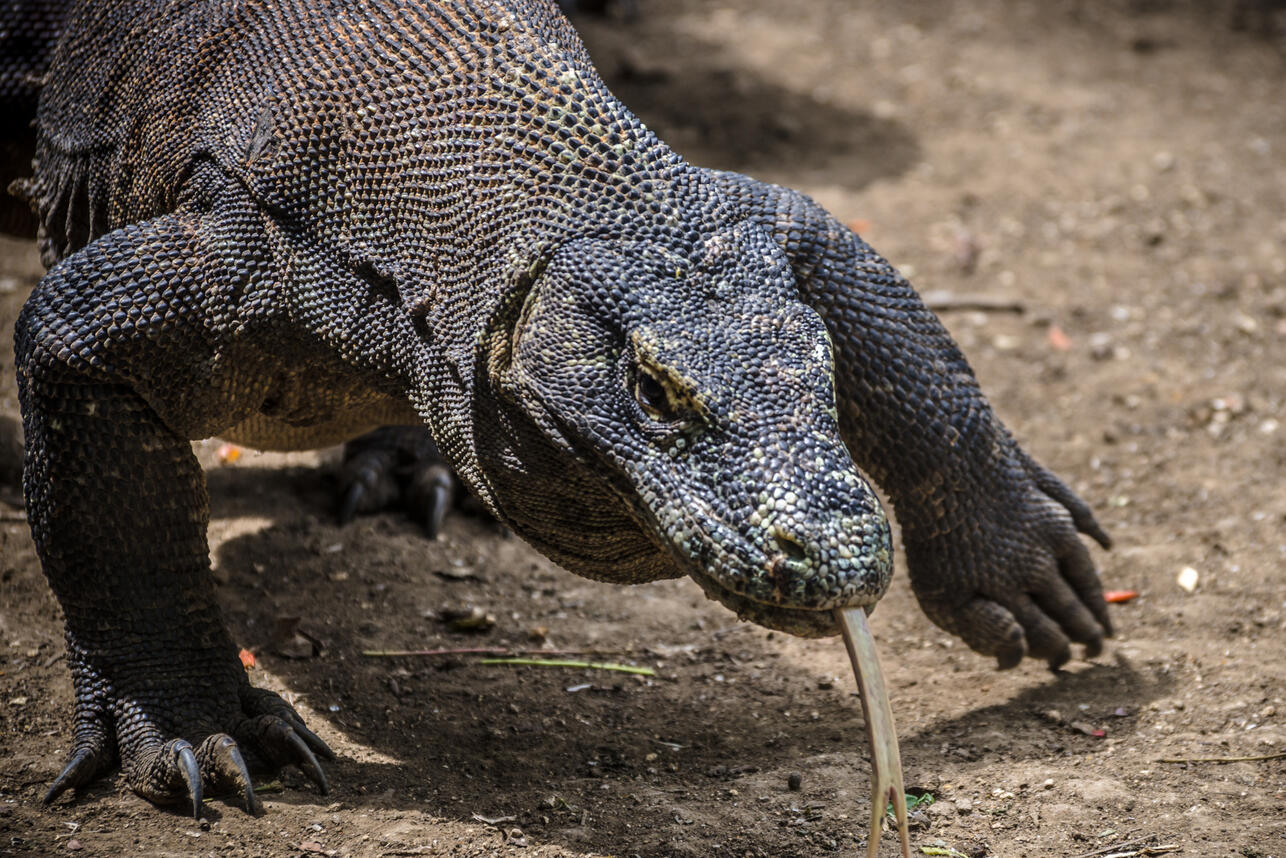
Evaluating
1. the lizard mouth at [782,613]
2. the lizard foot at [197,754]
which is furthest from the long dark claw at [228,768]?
the lizard mouth at [782,613]

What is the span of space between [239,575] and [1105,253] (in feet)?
16.3

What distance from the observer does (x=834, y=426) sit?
8.00 ft

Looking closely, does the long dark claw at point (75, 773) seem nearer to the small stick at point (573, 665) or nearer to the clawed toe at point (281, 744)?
the clawed toe at point (281, 744)

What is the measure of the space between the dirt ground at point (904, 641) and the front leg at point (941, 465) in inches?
9.8

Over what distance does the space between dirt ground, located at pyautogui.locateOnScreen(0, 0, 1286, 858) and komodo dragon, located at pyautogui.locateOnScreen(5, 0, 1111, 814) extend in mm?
331

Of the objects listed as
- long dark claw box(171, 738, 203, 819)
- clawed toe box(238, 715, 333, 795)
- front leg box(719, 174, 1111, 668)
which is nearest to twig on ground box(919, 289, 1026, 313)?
front leg box(719, 174, 1111, 668)

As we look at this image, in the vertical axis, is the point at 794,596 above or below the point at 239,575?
above

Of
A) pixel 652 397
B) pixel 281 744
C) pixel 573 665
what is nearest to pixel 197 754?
pixel 281 744

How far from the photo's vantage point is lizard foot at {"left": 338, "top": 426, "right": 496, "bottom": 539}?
4887 millimetres

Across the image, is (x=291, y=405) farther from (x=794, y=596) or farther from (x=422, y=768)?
(x=794, y=596)

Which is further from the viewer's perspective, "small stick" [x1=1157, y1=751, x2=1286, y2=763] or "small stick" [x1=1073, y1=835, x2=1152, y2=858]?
"small stick" [x1=1157, y1=751, x2=1286, y2=763]

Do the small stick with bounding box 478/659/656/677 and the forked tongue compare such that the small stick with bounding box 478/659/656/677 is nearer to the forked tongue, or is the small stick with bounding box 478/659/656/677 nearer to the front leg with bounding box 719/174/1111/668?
the front leg with bounding box 719/174/1111/668

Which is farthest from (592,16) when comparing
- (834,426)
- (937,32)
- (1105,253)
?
(834,426)

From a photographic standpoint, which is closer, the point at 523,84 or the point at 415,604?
the point at 523,84
